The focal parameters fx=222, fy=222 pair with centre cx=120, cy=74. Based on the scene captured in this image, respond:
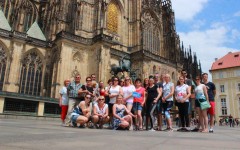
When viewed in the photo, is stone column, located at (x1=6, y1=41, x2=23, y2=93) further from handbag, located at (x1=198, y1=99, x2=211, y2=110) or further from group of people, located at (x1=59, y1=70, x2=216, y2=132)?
handbag, located at (x1=198, y1=99, x2=211, y2=110)

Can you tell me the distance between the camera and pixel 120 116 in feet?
21.4

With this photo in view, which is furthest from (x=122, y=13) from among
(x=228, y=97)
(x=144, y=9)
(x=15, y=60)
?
(x=228, y=97)

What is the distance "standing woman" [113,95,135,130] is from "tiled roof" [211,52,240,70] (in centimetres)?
4169

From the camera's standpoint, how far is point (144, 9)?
1329 inches

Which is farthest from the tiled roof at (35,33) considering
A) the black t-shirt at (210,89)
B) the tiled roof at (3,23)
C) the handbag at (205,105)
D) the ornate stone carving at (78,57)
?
the handbag at (205,105)

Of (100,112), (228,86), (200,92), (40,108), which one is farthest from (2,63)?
(228,86)

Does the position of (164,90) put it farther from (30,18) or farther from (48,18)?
(30,18)

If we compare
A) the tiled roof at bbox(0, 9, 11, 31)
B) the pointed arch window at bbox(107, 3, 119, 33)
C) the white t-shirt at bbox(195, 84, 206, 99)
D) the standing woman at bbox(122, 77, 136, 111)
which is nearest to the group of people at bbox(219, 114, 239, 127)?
the pointed arch window at bbox(107, 3, 119, 33)

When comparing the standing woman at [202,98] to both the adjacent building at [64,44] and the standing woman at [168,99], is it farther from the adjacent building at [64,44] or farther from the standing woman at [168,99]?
the adjacent building at [64,44]

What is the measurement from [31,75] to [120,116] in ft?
67.8

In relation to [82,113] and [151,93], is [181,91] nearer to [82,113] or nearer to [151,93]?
[151,93]

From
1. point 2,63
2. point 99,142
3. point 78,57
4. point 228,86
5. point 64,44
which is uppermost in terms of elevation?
point 64,44

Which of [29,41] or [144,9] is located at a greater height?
[144,9]

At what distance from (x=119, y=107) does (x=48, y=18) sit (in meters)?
25.8
